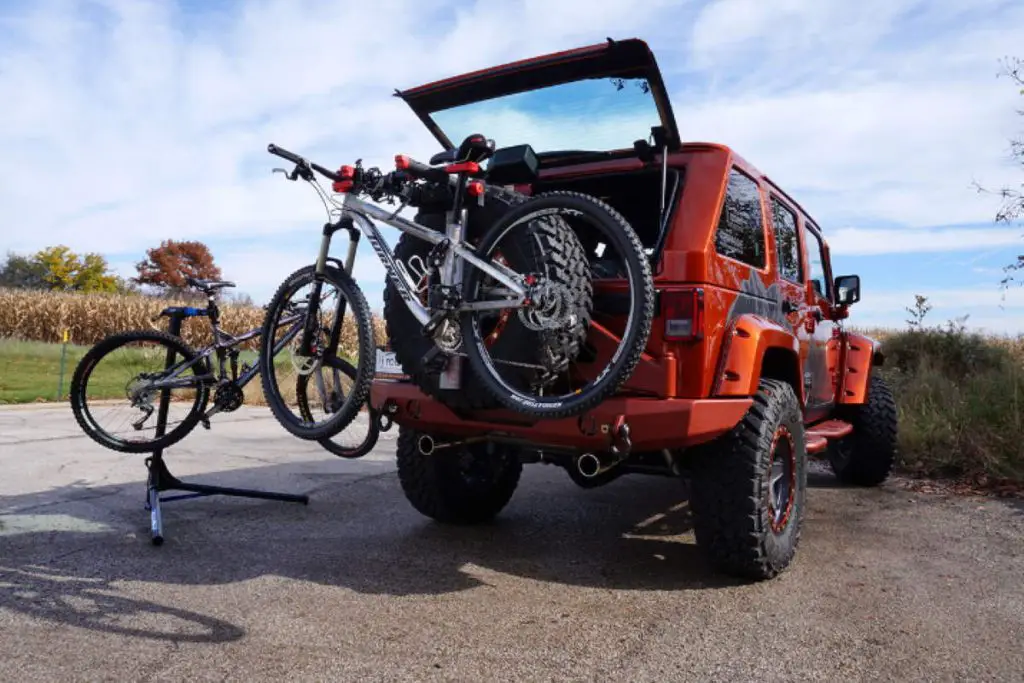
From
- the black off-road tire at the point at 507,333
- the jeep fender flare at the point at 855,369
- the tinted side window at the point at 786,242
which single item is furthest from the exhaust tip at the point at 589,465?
the jeep fender flare at the point at 855,369

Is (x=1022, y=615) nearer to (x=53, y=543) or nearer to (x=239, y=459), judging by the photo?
(x=53, y=543)

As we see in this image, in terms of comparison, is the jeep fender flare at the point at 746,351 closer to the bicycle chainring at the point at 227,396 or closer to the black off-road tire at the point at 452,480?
the black off-road tire at the point at 452,480

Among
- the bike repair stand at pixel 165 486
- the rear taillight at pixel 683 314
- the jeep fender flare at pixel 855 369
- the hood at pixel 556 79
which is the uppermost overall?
the hood at pixel 556 79

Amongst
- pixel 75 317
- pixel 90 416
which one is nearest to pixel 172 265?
pixel 75 317

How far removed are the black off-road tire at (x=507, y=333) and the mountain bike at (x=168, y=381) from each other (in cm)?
92

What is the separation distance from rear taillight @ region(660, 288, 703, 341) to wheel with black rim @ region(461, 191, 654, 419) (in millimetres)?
182

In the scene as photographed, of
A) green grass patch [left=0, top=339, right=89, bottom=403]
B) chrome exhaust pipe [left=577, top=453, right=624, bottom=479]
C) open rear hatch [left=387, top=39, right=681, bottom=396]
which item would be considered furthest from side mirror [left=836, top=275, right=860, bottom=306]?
green grass patch [left=0, top=339, right=89, bottom=403]

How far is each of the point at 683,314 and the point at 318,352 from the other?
187 cm

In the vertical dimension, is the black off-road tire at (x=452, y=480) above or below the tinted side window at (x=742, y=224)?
below

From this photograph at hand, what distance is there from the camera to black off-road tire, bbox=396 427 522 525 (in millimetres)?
4715

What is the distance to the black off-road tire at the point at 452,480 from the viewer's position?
186 inches

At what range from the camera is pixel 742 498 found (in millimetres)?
3605

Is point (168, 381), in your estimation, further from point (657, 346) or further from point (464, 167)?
point (657, 346)

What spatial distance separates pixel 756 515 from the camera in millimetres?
3592
